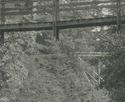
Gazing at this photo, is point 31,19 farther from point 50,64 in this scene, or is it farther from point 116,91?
point 116,91

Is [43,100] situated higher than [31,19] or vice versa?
[31,19]

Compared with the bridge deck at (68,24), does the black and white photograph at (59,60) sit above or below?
below

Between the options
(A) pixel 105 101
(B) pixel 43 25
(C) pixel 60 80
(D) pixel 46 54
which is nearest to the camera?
(B) pixel 43 25

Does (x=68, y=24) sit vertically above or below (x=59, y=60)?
above

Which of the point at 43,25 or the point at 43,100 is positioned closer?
the point at 43,25

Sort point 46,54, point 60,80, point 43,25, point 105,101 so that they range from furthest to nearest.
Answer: point 46,54
point 60,80
point 105,101
point 43,25

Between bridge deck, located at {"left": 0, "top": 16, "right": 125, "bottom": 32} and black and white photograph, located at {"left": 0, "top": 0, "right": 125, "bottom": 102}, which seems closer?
bridge deck, located at {"left": 0, "top": 16, "right": 125, "bottom": 32}

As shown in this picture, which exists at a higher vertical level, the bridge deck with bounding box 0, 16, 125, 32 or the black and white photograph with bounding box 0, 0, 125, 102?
the bridge deck with bounding box 0, 16, 125, 32

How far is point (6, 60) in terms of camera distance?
1591cm

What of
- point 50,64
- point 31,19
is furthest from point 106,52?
point 31,19

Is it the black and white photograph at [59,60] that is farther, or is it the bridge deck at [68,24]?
the black and white photograph at [59,60]

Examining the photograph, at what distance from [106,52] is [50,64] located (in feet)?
7.82

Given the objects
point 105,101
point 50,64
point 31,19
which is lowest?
point 105,101

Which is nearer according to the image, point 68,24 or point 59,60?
point 68,24
